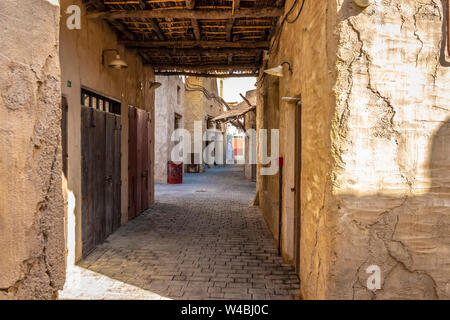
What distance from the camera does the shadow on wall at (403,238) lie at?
2.44m

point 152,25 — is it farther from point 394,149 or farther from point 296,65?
point 394,149

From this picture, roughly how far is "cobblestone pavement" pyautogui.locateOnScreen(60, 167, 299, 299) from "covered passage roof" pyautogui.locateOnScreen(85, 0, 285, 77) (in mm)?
3775

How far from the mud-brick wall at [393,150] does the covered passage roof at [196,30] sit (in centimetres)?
270

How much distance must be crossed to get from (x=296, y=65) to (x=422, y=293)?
2677mm

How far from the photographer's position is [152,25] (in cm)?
562

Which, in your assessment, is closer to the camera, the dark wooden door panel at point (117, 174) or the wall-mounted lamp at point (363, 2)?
the wall-mounted lamp at point (363, 2)

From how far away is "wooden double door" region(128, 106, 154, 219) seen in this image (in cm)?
722

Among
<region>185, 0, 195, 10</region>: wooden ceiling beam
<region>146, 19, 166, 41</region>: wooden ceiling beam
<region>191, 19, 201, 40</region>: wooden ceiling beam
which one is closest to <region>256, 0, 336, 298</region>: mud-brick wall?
<region>185, 0, 195, 10</region>: wooden ceiling beam

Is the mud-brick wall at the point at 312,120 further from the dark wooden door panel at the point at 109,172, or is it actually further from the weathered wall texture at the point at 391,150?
the dark wooden door panel at the point at 109,172

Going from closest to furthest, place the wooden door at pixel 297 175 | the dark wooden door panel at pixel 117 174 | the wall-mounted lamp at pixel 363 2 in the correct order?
the wall-mounted lamp at pixel 363 2
the wooden door at pixel 297 175
the dark wooden door panel at pixel 117 174

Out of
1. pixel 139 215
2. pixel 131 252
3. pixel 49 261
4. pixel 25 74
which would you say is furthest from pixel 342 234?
pixel 139 215

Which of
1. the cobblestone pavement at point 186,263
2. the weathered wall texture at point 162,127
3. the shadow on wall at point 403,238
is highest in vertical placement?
the weathered wall texture at point 162,127

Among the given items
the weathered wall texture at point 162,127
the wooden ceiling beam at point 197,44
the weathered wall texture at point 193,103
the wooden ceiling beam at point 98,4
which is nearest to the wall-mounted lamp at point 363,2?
the wooden ceiling beam at point 98,4

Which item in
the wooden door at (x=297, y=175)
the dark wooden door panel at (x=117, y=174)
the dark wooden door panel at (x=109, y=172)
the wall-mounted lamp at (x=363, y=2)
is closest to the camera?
the wall-mounted lamp at (x=363, y=2)
